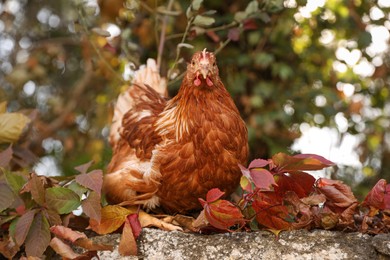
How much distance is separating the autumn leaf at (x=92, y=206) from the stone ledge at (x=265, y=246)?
0.37ft

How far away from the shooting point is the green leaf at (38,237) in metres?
1.80

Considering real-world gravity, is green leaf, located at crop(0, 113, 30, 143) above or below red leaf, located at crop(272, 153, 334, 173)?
below

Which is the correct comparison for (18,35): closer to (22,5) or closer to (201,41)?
(22,5)

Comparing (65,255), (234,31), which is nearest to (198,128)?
(65,255)

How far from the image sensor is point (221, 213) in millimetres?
1754

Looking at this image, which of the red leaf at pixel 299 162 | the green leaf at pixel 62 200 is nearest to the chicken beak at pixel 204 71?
the red leaf at pixel 299 162

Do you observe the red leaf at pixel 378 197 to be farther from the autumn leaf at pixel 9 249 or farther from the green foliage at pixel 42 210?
the autumn leaf at pixel 9 249

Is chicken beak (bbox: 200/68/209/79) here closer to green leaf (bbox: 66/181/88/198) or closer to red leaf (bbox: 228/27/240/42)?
green leaf (bbox: 66/181/88/198)

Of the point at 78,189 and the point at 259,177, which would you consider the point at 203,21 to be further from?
the point at 259,177

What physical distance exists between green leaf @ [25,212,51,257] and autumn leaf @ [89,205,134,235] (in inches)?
5.4

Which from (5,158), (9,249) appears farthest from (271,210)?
(5,158)

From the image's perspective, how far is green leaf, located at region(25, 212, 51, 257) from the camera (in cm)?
180

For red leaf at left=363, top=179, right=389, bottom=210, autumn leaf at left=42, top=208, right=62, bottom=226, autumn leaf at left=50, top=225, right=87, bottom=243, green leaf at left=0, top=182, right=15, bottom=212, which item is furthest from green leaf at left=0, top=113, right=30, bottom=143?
red leaf at left=363, top=179, right=389, bottom=210

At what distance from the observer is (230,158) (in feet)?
6.72
